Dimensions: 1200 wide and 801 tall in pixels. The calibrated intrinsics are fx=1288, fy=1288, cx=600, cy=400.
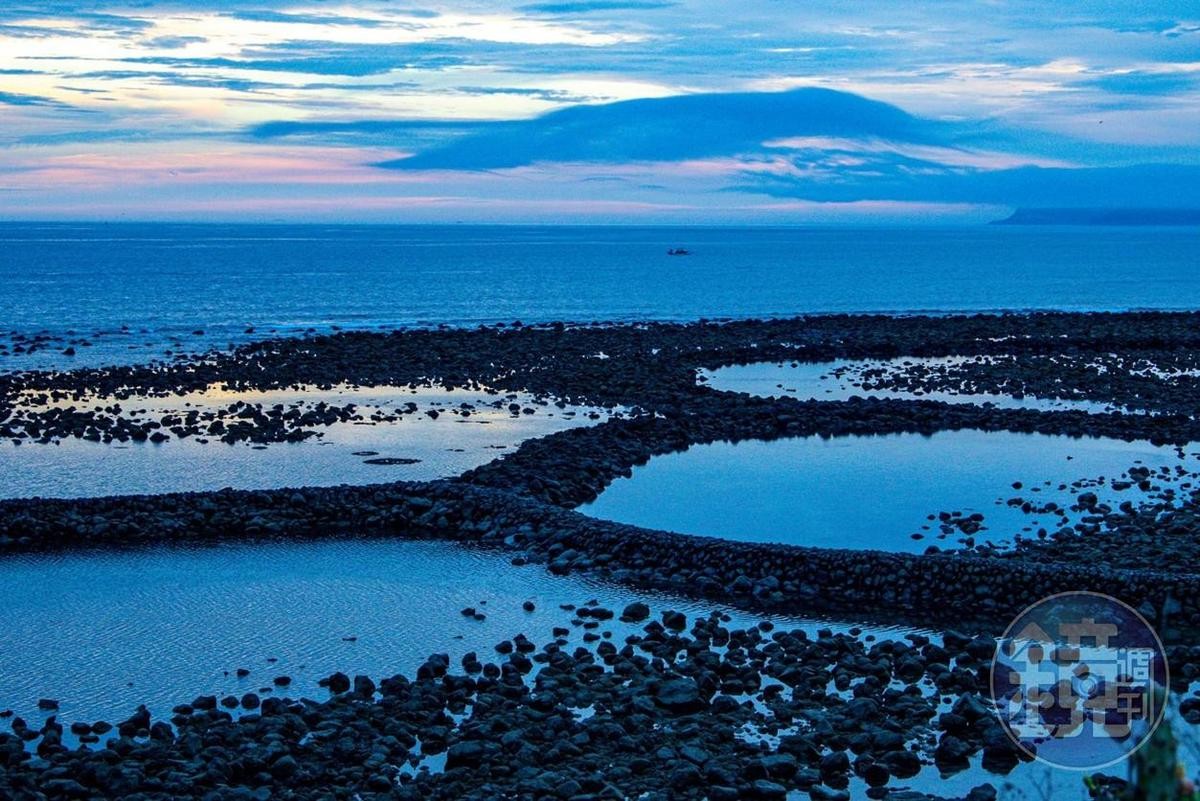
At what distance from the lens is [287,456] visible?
31859 millimetres

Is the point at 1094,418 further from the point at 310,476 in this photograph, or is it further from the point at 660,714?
the point at 660,714

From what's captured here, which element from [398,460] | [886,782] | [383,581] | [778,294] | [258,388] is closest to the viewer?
[886,782]

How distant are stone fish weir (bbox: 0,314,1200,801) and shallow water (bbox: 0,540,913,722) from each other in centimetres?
85

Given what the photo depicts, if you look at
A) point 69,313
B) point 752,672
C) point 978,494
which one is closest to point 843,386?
point 978,494

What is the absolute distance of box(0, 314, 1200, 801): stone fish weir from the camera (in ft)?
43.0

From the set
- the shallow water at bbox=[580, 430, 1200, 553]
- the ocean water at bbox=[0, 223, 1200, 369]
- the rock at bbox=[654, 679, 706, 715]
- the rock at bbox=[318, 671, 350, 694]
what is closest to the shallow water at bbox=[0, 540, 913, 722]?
the rock at bbox=[318, 671, 350, 694]

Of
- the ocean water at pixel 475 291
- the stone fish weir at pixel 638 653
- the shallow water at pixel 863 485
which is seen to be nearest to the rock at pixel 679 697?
the stone fish weir at pixel 638 653

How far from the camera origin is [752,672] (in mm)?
15875

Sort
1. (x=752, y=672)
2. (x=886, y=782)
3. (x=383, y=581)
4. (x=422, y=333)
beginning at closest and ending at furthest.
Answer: (x=886, y=782) → (x=752, y=672) → (x=383, y=581) → (x=422, y=333)

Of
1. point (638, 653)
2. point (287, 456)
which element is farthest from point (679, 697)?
point (287, 456)

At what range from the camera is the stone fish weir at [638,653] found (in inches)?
516

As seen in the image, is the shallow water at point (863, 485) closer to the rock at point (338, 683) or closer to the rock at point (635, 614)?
the rock at point (635, 614)

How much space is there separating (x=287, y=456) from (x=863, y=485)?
45.9ft

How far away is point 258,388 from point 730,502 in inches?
881
